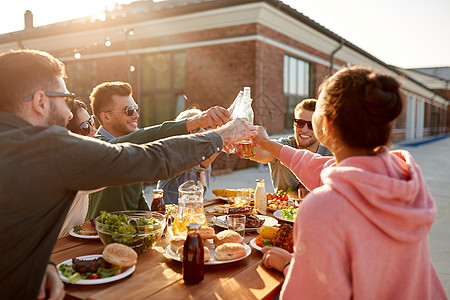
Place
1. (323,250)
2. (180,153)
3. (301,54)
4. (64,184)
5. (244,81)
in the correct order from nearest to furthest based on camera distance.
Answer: (323,250) → (64,184) → (180,153) → (244,81) → (301,54)

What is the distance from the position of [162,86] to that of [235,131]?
1154 cm

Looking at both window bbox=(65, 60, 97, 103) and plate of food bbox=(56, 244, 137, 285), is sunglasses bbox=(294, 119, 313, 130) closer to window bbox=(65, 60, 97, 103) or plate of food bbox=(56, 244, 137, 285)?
plate of food bbox=(56, 244, 137, 285)

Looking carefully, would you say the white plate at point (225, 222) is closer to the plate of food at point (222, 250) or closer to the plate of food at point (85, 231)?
the plate of food at point (222, 250)

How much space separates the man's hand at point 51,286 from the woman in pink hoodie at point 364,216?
93 cm

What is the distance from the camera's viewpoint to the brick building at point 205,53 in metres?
10.9

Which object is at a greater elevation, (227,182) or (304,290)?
(304,290)

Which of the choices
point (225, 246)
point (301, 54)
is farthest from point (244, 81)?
point (225, 246)

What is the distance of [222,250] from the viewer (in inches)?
73.0

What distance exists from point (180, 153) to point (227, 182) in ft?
25.0

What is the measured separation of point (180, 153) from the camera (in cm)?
172

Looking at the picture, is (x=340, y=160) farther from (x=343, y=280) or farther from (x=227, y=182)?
(x=227, y=182)

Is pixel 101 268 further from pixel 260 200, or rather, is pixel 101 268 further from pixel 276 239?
pixel 260 200

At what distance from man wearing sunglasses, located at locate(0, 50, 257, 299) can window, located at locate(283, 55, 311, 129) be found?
460 inches

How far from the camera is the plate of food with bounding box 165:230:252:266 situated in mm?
1833
